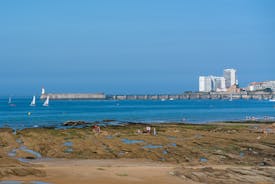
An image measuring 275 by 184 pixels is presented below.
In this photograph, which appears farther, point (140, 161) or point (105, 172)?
point (140, 161)

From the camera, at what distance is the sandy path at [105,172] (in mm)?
18203

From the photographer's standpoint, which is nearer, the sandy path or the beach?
the sandy path

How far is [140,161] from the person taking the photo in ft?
80.1

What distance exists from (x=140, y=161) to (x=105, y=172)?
461 cm

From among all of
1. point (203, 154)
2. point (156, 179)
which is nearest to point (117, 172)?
point (156, 179)

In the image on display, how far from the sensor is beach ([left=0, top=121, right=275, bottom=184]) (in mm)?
18625

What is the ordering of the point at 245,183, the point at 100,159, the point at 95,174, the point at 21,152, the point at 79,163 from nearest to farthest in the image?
the point at 245,183 → the point at 95,174 → the point at 79,163 → the point at 100,159 → the point at 21,152

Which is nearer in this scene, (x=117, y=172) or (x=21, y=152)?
(x=117, y=172)

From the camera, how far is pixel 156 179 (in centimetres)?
1853

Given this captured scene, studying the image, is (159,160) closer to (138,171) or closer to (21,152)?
(138,171)

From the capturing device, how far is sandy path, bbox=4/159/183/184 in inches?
717

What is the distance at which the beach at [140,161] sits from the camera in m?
18.6

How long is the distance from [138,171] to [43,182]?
13.8 ft

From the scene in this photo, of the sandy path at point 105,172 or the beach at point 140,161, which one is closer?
the sandy path at point 105,172
